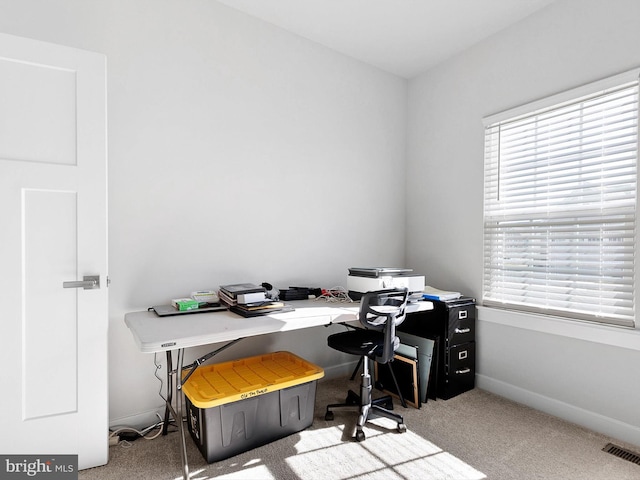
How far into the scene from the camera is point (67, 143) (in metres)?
1.83

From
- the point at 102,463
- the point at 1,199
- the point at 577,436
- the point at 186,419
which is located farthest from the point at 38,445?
the point at 577,436

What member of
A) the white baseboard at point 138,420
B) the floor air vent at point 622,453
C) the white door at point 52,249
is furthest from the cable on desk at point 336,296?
the floor air vent at point 622,453

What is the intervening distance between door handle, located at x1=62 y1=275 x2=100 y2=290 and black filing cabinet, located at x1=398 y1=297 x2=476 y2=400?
217cm

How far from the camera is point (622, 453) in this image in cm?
200

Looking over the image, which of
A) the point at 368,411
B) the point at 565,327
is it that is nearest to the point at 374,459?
the point at 368,411

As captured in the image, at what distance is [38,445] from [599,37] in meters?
3.83

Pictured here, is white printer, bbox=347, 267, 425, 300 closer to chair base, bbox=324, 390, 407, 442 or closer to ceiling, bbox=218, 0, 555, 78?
chair base, bbox=324, 390, 407, 442

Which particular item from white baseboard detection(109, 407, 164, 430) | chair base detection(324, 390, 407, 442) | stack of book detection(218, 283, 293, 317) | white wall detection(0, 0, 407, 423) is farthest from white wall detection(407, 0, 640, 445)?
white baseboard detection(109, 407, 164, 430)

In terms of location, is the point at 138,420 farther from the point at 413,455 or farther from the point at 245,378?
the point at 413,455

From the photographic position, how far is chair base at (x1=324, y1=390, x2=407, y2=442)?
2.16 m

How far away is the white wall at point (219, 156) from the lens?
7.17 ft

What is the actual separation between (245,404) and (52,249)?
1.25 metres

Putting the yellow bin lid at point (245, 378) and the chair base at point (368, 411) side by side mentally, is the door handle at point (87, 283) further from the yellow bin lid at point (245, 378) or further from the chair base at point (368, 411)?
the chair base at point (368, 411)

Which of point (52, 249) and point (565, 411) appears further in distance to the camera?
point (565, 411)
